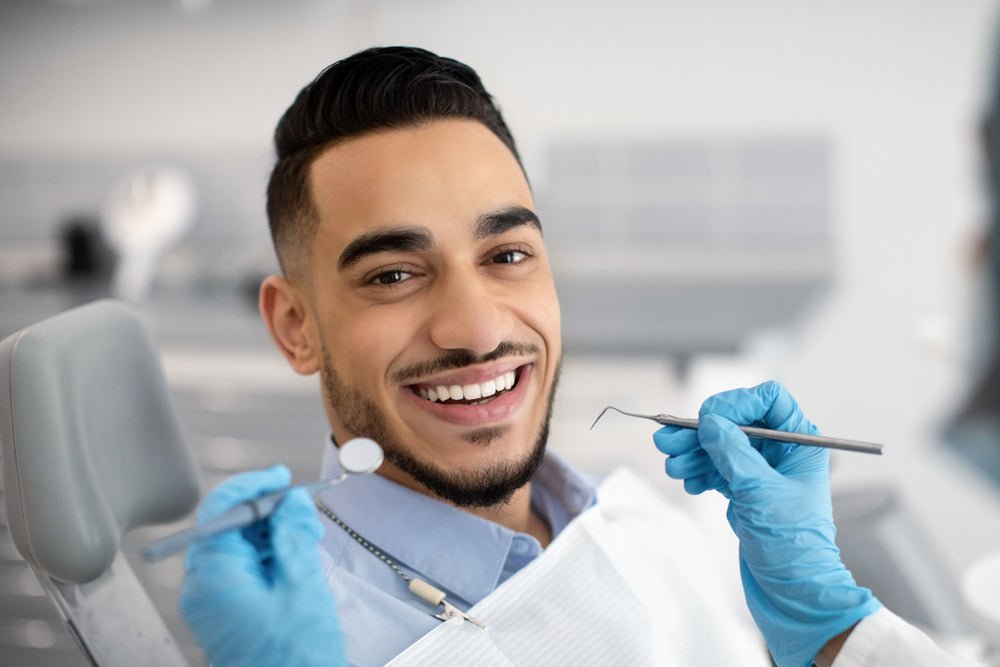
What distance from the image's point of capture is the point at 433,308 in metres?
0.98

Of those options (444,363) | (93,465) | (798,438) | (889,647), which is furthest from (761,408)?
(93,465)

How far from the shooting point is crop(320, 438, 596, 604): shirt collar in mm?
995

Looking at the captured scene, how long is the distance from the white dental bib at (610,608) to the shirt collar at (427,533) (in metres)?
0.05

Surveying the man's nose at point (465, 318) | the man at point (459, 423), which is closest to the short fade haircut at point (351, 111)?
the man at point (459, 423)

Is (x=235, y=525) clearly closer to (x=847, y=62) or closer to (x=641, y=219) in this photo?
(x=641, y=219)

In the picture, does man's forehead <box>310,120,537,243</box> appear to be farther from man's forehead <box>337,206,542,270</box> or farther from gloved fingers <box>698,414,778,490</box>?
gloved fingers <box>698,414,778,490</box>

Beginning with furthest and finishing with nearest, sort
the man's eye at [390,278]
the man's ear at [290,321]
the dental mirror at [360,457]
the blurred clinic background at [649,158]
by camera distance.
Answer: the blurred clinic background at [649,158], the man's ear at [290,321], the man's eye at [390,278], the dental mirror at [360,457]

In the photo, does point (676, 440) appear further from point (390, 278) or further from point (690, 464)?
point (390, 278)

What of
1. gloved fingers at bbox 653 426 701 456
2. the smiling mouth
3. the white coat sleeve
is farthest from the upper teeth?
the white coat sleeve

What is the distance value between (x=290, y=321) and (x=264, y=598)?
53 centimetres

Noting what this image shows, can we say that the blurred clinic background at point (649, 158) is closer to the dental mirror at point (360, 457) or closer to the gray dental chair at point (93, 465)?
the gray dental chair at point (93, 465)

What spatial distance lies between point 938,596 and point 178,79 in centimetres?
433

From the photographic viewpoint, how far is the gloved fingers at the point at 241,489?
28.5 inches

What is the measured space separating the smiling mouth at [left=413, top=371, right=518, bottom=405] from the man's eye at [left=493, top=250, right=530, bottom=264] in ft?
0.53
